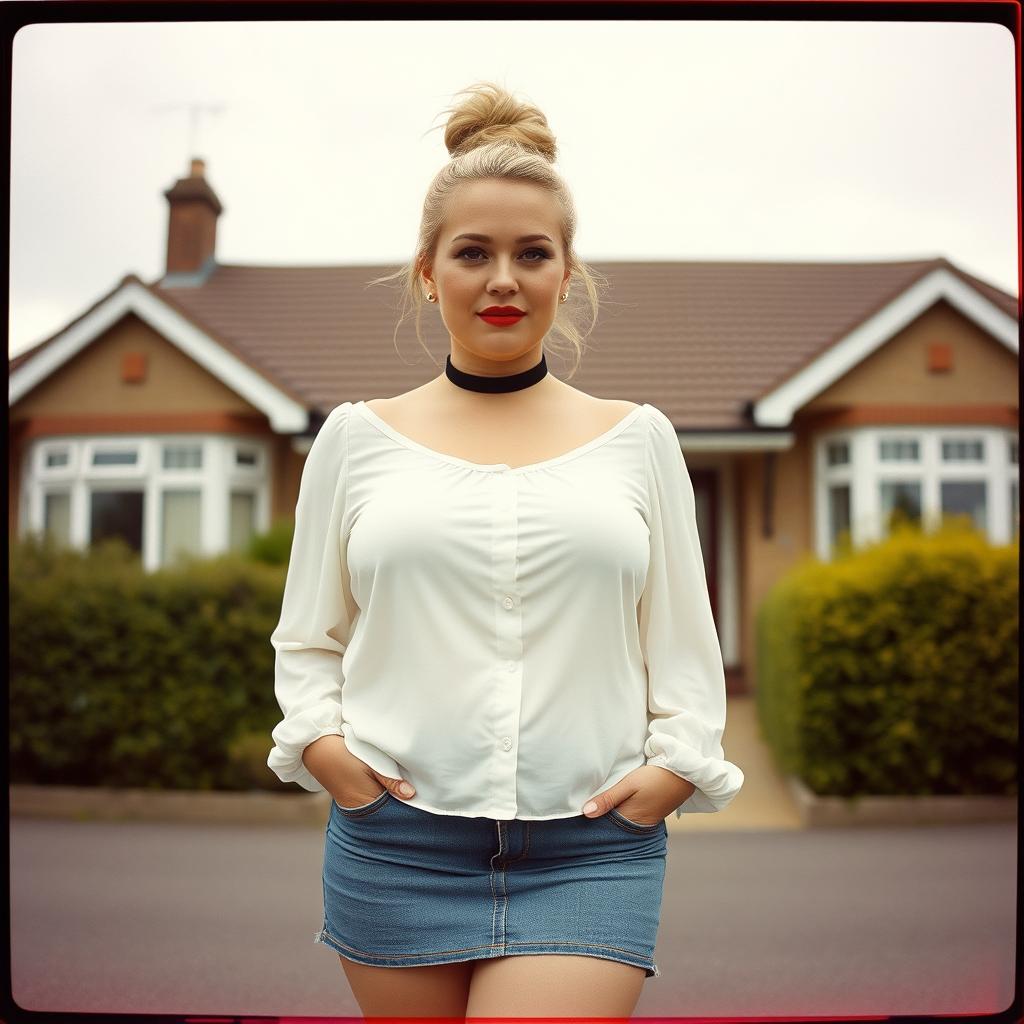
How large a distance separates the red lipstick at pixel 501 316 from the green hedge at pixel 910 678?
18.9ft

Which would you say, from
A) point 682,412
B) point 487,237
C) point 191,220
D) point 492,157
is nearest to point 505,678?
point 487,237

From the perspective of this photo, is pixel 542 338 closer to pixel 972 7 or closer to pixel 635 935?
pixel 972 7

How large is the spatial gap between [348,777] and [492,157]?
918mm

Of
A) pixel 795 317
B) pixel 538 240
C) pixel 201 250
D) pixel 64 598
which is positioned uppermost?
pixel 201 250

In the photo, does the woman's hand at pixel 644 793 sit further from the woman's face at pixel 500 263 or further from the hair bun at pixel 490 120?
the hair bun at pixel 490 120

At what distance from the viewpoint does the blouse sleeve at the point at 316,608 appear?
5.65 feet

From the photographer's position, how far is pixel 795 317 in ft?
37.3

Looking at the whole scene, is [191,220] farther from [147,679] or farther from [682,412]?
[147,679]

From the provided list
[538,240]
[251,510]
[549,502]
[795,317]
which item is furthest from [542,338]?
[795,317]

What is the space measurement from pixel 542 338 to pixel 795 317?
10122mm

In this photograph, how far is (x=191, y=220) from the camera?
12391 millimetres

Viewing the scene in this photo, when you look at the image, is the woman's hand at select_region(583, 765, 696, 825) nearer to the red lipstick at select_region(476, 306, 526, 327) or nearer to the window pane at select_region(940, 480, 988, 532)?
the red lipstick at select_region(476, 306, 526, 327)

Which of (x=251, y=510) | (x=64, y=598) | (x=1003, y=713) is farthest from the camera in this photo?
(x=251, y=510)

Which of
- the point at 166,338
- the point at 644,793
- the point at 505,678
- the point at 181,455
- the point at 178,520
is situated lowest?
the point at 644,793
